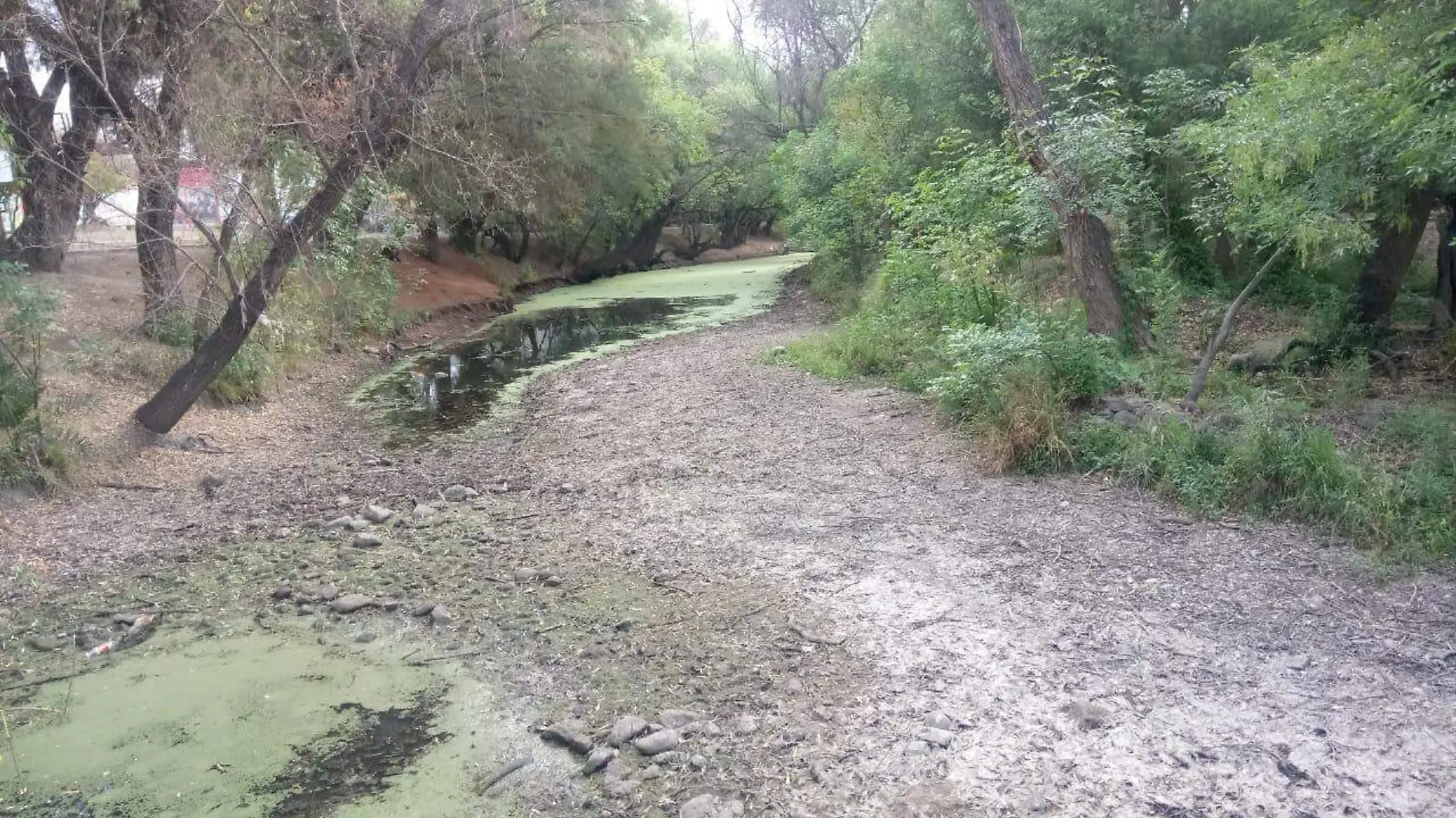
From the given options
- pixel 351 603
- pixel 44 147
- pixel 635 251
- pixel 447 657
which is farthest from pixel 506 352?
pixel 635 251

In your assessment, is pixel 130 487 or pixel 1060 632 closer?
pixel 1060 632

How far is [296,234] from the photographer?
9227mm

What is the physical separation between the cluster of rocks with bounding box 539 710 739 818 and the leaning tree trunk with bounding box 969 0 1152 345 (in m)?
6.60

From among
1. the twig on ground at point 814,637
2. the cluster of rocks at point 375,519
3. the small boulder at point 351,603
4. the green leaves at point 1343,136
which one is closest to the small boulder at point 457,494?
the cluster of rocks at point 375,519

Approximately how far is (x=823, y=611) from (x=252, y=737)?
2.91 metres

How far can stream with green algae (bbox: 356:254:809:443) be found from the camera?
12.2 metres

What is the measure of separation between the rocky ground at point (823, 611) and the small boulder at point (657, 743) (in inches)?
0.4

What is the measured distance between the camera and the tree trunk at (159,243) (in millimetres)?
8633

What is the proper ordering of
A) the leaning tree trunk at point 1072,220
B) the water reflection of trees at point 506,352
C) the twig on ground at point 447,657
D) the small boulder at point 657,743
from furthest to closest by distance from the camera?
the water reflection of trees at point 506,352, the leaning tree trunk at point 1072,220, the twig on ground at point 447,657, the small boulder at point 657,743

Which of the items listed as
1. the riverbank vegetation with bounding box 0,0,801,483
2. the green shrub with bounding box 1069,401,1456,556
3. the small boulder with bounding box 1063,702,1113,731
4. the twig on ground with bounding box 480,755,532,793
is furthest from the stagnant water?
the small boulder with bounding box 1063,702,1113,731

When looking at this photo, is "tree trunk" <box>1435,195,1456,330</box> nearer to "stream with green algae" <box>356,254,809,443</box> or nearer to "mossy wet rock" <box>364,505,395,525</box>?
"mossy wet rock" <box>364,505,395,525</box>

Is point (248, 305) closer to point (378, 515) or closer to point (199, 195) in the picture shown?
point (199, 195)

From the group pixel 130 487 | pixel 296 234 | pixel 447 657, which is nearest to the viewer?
pixel 447 657

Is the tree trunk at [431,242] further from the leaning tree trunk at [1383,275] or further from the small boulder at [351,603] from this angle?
the leaning tree trunk at [1383,275]
